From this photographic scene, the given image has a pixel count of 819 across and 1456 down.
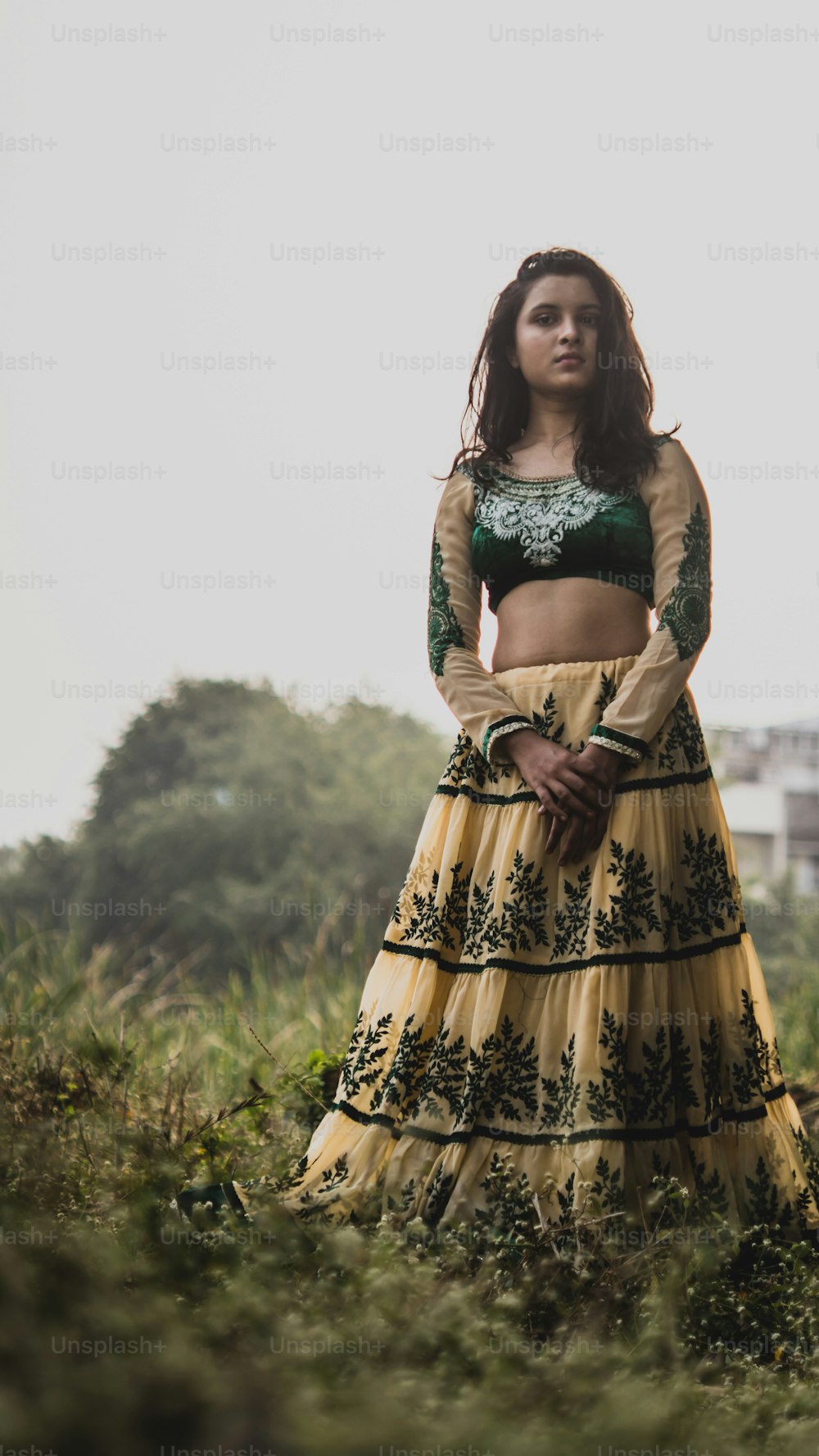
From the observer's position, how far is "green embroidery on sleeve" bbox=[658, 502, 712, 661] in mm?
2742

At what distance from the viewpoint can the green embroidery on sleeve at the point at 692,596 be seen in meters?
2.74

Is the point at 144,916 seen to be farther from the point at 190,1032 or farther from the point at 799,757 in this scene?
the point at 190,1032

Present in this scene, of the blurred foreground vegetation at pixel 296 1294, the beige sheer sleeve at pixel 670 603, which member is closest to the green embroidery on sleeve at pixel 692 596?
the beige sheer sleeve at pixel 670 603

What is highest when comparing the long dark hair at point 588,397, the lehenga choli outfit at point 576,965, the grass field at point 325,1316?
the long dark hair at point 588,397

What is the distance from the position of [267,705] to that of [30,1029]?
1748 cm

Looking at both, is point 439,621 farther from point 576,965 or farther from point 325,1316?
point 325,1316

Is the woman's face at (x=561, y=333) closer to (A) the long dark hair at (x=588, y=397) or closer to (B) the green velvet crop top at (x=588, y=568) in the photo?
(A) the long dark hair at (x=588, y=397)

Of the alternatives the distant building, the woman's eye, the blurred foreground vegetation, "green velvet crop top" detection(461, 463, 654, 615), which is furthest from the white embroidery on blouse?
the distant building

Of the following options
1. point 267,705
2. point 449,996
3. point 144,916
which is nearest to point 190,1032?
point 449,996

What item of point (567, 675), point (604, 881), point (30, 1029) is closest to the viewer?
point (604, 881)

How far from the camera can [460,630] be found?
296cm

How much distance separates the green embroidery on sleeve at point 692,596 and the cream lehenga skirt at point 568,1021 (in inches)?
5.3

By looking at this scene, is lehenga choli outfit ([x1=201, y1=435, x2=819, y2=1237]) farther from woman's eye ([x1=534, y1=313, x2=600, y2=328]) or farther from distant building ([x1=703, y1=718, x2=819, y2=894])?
distant building ([x1=703, y1=718, x2=819, y2=894])

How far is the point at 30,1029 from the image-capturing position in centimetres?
410
